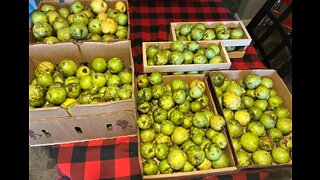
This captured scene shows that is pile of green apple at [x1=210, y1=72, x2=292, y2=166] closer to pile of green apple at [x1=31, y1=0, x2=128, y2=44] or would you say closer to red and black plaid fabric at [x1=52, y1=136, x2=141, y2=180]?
red and black plaid fabric at [x1=52, y1=136, x2=141, y2=180]

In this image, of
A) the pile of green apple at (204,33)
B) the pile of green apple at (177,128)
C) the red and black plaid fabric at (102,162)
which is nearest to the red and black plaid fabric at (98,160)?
the red and black plaid fabric at (102,162)

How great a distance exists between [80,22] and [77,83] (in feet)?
1.65

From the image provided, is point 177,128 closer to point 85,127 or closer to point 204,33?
point 85,127

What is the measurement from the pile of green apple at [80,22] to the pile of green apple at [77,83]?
18 centimetres

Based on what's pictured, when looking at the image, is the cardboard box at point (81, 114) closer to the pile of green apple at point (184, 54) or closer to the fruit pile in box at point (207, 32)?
the pile of green apple at point (184, 54)

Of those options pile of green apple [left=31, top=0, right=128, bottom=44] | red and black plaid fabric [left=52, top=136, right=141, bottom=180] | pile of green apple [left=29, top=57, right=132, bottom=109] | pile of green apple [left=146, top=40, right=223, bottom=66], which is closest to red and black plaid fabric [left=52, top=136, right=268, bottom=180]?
red and black plaid fabric [left=52, top=136, right=141, bottom=180]

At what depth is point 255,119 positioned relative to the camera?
1.44 metres

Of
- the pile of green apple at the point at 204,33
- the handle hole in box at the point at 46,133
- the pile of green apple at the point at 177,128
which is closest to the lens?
the pile of green apple at the point at 177,128

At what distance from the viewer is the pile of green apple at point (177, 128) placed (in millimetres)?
1192

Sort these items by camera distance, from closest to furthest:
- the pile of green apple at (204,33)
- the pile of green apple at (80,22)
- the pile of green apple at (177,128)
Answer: the pile of green apple at (177,128), the pile of green apple at (80,22), the pile of green apple at (204,33)

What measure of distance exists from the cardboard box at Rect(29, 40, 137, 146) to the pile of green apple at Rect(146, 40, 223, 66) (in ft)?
0.58

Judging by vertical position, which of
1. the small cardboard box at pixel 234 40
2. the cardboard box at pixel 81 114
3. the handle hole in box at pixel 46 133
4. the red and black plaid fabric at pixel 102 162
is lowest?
the red and black plaid fabric at pixel 102 162
